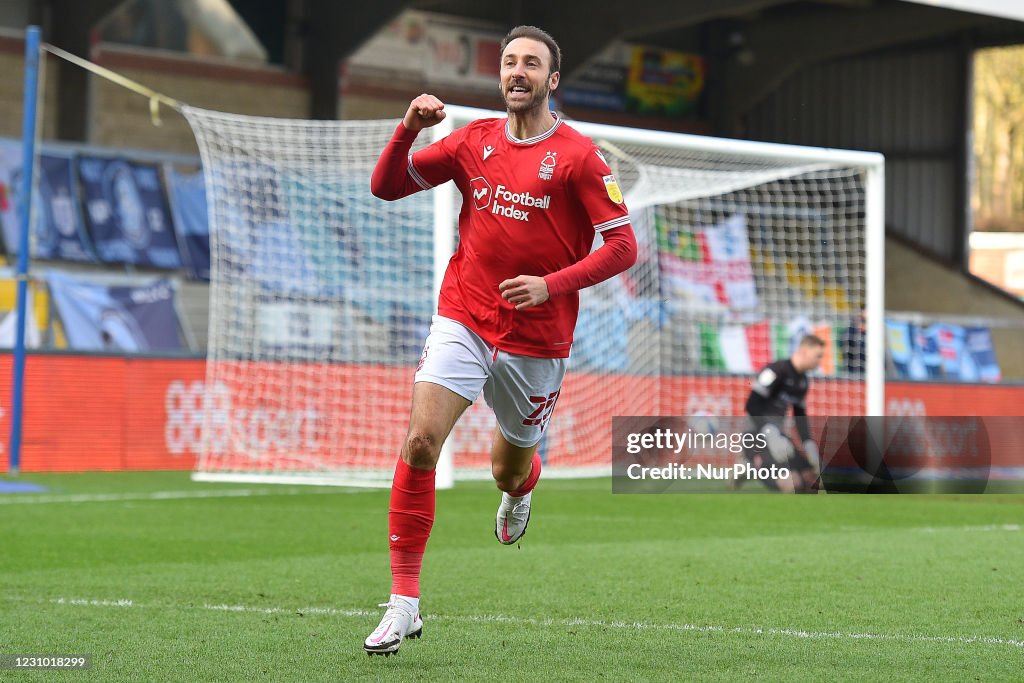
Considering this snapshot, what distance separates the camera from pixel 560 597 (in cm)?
650

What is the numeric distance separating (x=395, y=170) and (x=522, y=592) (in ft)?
6.90

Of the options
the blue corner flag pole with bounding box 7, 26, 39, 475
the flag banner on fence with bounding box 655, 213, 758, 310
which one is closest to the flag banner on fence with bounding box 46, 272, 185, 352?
the blue corner flag pole with bounding box 7, 26, 39, 475

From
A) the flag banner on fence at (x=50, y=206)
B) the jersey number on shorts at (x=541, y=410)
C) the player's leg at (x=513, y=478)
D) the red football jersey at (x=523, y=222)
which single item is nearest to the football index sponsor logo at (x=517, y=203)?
the red football jersey at (x=523, y=222)

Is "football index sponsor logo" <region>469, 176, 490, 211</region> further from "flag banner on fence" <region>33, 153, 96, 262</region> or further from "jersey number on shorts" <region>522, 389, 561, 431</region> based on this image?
"flag banner on fence" <region>33, 153, 96, 262</region>

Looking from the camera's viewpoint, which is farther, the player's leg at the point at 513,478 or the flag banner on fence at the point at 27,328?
the flag banner on fence at the point at 27,328

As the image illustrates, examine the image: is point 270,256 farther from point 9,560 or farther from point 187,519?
point 9,560

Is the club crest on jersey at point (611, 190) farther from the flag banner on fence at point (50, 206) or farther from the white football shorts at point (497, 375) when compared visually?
the flag banner on fence at point (50, 206)

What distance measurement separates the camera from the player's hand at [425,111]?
205 inches

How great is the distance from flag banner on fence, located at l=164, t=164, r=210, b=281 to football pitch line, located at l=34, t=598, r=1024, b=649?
1560cm

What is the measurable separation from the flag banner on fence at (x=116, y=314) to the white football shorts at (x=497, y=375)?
13799mm

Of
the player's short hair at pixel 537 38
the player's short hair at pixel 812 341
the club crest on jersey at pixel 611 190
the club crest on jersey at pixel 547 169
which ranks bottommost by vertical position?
the player's short hair at pixel 812 341

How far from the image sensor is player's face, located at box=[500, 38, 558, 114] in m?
5.28

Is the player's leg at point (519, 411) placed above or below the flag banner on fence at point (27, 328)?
below

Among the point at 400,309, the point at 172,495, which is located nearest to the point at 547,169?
the point at 172,495
